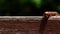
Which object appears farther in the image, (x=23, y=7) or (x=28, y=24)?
(x=23, y=7)

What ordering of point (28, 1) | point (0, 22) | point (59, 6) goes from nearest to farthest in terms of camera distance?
1. point (0, 22)
2. point (28, 1)
3. point (59, 6)

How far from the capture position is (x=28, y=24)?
0.93 m

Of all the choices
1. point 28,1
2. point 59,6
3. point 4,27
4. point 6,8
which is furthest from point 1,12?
point 4,27

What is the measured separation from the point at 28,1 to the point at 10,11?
0.24 metres

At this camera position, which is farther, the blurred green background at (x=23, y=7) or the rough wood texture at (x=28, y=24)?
the blurred green background at (x=23, y=7)

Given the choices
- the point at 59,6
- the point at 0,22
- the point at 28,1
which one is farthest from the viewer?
the point at 59,6

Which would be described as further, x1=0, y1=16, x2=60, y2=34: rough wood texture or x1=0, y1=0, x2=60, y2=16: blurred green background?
x1=0, y1=0, x2=60, y2=16: blurred green background

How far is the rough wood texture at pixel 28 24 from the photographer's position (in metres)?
0.92

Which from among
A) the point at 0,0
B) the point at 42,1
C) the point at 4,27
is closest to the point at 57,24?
the point at 4,27

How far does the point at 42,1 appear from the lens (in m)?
1.41

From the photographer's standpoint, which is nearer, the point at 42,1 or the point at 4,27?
the point at 4,27

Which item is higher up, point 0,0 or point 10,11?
point 0,0

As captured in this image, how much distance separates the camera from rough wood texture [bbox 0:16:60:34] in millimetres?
919

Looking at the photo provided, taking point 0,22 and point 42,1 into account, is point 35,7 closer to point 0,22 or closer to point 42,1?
point 42,1
